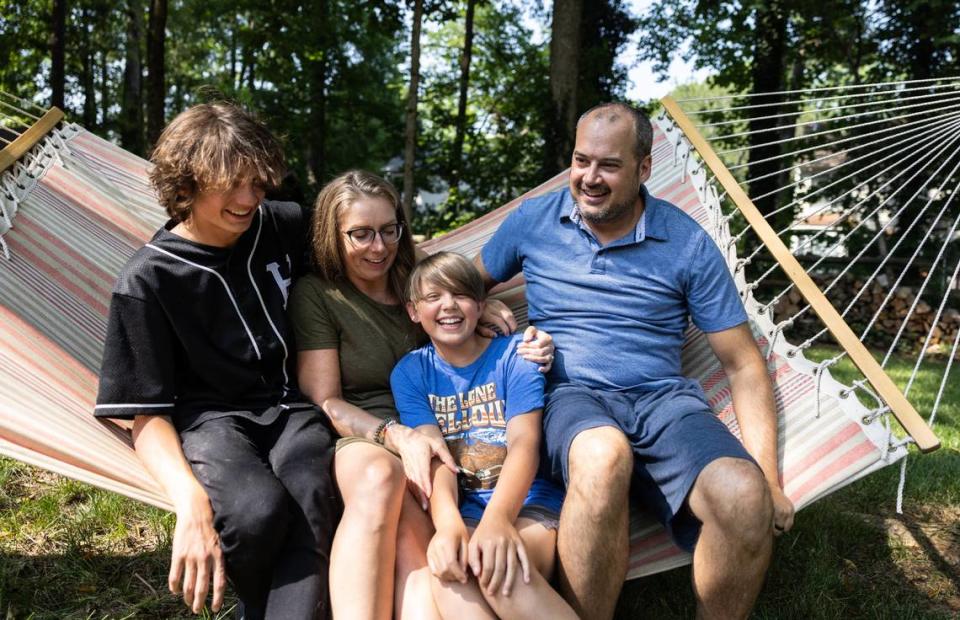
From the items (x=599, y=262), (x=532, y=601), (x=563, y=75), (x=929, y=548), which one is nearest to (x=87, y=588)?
(x=532, y=601)

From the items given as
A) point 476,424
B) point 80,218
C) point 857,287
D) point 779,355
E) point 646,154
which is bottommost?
point 857,287

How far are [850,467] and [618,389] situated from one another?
0.55 metres

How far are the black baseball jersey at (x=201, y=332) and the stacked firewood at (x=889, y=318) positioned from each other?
18.6 feet

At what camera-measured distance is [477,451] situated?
1.77 meters

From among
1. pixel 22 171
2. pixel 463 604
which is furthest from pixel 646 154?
pixel 22 171

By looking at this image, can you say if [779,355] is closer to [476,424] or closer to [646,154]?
[646,154]

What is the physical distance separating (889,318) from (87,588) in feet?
23.2

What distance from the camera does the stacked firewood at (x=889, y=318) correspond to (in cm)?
698

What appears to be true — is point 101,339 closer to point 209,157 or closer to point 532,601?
point 209,157

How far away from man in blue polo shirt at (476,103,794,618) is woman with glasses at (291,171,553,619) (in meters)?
0.19

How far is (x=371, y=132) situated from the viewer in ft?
34.1

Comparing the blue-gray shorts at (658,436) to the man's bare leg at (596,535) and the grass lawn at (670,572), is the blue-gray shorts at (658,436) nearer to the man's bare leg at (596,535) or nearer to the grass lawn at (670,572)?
the man's bare leg at (596,535)

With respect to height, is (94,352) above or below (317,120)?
below

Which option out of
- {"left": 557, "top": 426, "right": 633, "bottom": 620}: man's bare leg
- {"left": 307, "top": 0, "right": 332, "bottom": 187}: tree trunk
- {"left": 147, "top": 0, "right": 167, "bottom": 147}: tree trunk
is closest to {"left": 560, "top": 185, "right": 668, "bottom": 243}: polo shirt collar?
{"left": 557, "top": 426, "right": 633, "bottom": 620}: man's bare leg
